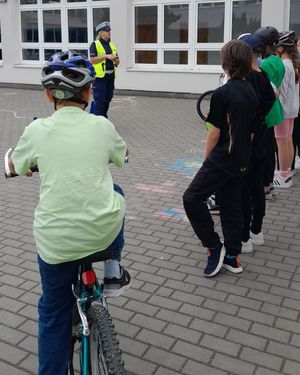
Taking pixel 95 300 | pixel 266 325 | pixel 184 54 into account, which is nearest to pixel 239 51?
pixel 266 325

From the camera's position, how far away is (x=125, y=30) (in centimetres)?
1511

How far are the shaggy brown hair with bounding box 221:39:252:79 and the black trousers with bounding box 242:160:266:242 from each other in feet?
2.88

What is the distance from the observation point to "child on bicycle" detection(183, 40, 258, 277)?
3.74 meters

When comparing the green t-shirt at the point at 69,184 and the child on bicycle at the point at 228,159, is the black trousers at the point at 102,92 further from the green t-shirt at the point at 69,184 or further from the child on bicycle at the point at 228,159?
the green t-shirt at the point at 69,184

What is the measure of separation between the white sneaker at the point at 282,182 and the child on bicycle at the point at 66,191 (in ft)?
14.5

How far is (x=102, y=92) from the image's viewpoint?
991cm

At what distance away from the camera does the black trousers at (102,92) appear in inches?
389

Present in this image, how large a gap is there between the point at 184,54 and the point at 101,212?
13298 millimetres

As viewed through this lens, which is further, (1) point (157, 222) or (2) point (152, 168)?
(2) point (152, 168)

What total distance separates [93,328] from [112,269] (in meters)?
0.47

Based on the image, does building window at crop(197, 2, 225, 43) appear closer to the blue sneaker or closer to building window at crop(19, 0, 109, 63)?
building window at crop(19, 0, 109, 63)

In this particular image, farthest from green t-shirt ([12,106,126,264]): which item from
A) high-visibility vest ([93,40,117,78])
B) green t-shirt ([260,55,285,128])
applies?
high-visibility vest ([93,40,117,78])

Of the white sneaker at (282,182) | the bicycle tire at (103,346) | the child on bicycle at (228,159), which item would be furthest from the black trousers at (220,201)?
the white sneaker at (282,182)

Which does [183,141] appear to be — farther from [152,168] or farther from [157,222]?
[157,222]
